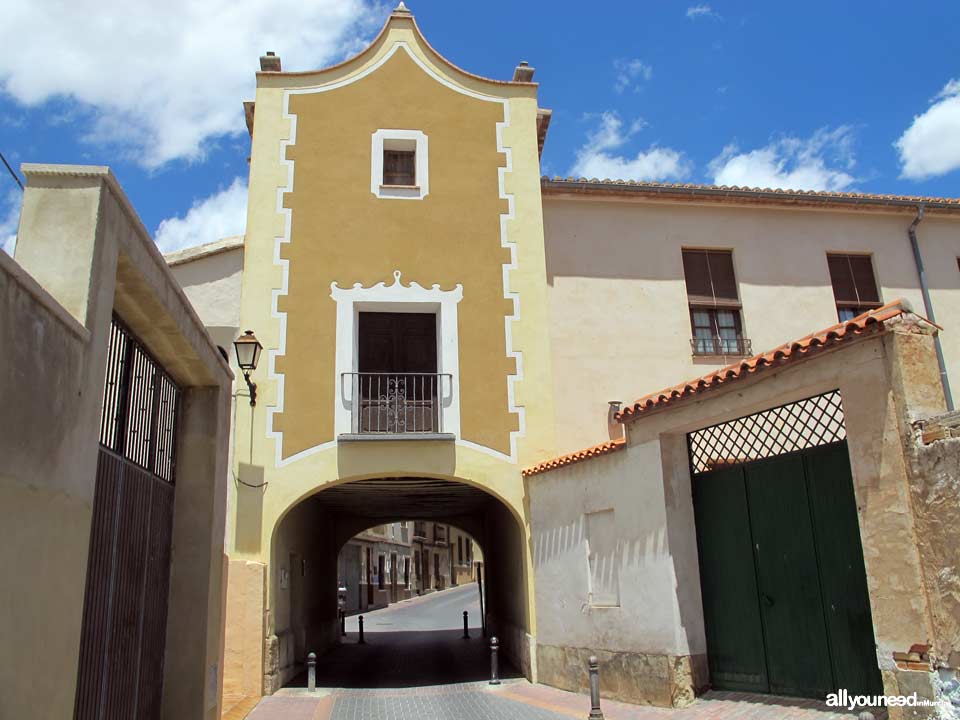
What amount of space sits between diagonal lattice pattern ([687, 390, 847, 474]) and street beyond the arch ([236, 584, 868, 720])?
93.4 inches

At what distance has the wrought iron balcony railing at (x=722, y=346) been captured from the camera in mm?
14539

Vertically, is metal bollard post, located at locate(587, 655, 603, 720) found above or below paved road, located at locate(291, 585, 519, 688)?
above

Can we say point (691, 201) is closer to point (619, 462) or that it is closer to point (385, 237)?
point (385, 237)

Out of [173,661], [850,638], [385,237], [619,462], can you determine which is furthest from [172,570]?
[385,237]

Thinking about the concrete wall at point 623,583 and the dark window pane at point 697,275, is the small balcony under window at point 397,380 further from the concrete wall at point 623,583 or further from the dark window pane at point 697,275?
the dark window pane at point 697,275

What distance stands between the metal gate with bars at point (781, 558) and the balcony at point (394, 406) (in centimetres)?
464

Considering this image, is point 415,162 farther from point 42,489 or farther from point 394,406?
point 42,489

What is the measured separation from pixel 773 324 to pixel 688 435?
659cm

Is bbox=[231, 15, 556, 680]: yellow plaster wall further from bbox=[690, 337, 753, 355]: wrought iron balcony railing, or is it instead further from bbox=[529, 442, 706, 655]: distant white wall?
bbox=[690, 337, 753, 355]: wrought iron balcony railing

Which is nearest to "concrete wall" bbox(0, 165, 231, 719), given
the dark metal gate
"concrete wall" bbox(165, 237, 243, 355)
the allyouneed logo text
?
the dark metal gate

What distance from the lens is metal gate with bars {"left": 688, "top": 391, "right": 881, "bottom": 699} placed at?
6895 millimetres

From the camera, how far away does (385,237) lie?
13.4 m

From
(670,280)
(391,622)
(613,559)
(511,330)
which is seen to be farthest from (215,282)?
(391,622)

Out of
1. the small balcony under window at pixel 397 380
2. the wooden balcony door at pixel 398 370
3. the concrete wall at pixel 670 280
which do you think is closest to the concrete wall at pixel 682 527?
the small balcony under window at pixel 397 380
